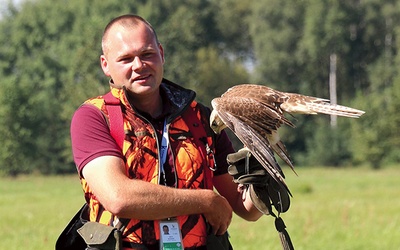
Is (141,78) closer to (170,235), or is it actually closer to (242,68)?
(170,235)

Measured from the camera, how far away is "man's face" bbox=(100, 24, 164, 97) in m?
4.45

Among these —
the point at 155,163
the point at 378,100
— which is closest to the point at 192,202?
the point at 155,163

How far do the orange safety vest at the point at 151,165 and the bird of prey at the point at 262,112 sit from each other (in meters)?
0.27

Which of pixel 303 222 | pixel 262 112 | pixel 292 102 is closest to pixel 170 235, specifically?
pixel 262 112

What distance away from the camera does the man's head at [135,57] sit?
4.45 m

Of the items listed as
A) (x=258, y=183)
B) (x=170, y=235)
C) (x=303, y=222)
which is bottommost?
(x=303, y=222)

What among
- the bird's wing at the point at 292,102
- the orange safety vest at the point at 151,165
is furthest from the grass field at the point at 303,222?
the orange safety vest at the point at 151,165

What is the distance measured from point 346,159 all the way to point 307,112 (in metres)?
64.8

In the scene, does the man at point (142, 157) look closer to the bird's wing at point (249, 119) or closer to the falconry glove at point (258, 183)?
the falconry glove at point (258, 183)

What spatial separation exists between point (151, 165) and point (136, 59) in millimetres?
528

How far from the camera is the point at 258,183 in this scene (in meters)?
4.63

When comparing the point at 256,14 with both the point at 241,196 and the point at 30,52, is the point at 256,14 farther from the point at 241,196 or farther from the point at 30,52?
the point at 241,196

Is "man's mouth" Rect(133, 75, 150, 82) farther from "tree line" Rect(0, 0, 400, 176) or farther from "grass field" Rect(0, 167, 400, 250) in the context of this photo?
"tree line" Rect(0, 0, 400, 176)

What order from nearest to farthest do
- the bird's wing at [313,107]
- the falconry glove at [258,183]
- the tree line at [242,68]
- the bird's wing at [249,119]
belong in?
the falconry glove at [258,183] < the bird's wing at [249,119] < the bird's wing at [313,107] < the tree line at [242,68]
